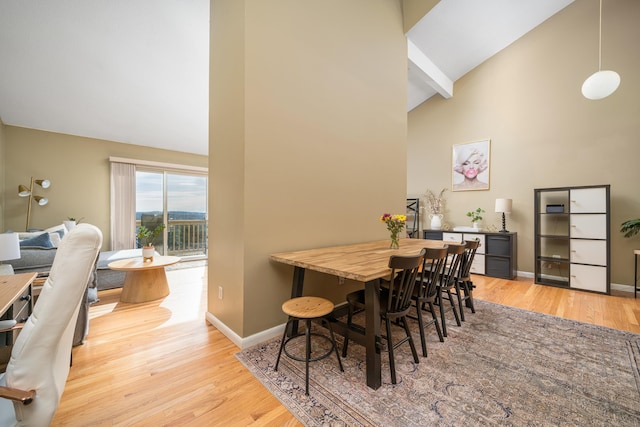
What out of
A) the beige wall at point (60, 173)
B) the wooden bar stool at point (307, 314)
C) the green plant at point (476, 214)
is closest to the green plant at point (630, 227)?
the green plant at point (476, 214)

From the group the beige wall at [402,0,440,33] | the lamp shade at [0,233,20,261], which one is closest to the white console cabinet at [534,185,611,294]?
the beige wall at [402,0,440,33]

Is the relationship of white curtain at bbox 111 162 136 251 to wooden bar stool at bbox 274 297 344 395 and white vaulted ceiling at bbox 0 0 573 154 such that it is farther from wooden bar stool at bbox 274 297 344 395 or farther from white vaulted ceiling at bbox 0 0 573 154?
wooden bar stool at bbox 274 297 344 395

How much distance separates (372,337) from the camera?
161 cm

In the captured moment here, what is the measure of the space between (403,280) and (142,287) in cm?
316

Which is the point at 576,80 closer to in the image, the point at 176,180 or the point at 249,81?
the point at 249,81

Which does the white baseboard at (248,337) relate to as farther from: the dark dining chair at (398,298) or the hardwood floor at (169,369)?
the dark dining chair at (398,298)

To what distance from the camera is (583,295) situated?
353 cm

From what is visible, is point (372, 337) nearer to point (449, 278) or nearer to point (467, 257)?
point (449, 278)

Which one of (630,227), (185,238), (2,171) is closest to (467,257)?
(630,227)

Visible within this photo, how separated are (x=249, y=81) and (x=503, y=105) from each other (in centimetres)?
479

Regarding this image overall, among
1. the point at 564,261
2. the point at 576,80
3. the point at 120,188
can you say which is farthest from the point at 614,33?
the point at 120,188

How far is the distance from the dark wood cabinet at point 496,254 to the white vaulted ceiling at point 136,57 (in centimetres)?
293

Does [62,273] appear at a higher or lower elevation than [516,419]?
higher

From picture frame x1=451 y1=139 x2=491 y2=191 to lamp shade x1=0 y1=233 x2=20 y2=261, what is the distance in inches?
240
